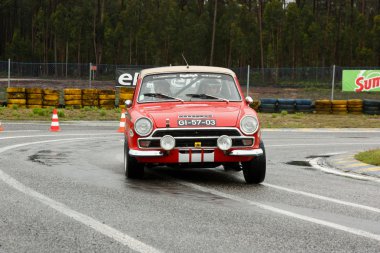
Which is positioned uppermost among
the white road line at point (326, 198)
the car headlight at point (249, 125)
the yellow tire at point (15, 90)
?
the car headlight at point (249, 125)

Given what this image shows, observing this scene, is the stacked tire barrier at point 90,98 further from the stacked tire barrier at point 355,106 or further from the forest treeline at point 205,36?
the forest treeline at point 205,36

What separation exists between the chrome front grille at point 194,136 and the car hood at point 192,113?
83mm

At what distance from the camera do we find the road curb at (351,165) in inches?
446

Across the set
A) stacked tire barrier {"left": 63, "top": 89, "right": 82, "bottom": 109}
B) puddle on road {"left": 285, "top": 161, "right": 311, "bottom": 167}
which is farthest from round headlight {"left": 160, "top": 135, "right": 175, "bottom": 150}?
stacked tire barrier {"left": 63, "top": 89, "right": 82, "bottom": 109}

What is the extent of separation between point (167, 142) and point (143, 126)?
0.45m

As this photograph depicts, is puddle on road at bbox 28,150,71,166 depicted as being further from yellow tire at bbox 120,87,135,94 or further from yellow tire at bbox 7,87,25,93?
yellow tire at bbox 120,87,135,94

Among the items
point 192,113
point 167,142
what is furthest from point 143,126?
point 192,113

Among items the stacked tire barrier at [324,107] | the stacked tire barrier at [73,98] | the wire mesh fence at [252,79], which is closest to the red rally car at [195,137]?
the stacked tire barrier at [73,98]

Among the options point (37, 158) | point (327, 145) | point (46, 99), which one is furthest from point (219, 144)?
point (46, 99)

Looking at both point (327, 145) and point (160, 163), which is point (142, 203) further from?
point (327, 145)

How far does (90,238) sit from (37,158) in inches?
280

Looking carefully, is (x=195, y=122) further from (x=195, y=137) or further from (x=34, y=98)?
(x=34, y=98)

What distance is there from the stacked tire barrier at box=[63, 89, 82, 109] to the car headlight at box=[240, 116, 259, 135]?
21860 millimetres

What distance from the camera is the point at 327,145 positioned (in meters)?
17.5
